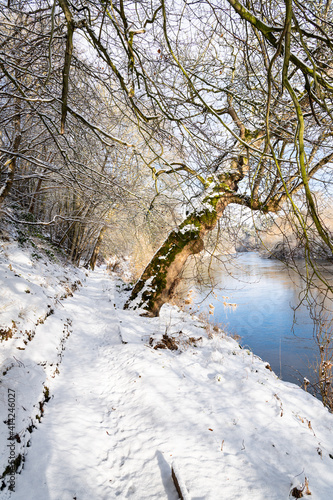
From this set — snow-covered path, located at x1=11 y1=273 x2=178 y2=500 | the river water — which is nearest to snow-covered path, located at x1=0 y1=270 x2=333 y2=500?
snow-covered path, located at x1=11 y1=273 x2=178 y2=500

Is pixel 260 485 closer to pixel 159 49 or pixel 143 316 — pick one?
pixel 159 49

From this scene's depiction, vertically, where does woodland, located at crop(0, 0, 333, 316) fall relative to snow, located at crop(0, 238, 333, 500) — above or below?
above

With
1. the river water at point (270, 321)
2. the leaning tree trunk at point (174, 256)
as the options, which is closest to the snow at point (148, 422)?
the river water at point (270, 321)

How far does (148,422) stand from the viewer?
2643 mm

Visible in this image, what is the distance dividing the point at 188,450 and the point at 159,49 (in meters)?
3.62

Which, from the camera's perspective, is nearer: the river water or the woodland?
the woodland

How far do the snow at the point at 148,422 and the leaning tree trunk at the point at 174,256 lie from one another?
5.87 ft

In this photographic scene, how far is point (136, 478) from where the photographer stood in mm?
2105

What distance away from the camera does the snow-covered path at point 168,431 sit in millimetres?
1983

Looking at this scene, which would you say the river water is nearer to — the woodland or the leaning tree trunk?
the leaning tree trunk

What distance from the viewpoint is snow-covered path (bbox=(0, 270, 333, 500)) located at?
1983mm

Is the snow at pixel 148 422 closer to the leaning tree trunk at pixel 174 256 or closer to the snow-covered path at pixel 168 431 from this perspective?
the snow-covered path at pixel 168 431

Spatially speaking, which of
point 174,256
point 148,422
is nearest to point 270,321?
point 174,256

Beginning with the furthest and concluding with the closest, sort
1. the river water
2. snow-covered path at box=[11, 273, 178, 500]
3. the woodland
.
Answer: the river water → snow-covered path at box=[11, 273, 178, 500] → the woodland
